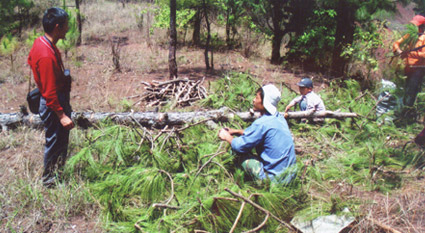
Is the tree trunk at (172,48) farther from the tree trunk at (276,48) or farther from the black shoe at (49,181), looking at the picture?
the black shoe at (49,181)

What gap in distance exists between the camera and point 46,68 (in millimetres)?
2359

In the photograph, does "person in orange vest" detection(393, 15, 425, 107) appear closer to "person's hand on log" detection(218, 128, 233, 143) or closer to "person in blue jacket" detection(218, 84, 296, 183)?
"person in blue jacket" detection(218, 84, 296, 183)

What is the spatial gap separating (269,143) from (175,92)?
334 centimetres

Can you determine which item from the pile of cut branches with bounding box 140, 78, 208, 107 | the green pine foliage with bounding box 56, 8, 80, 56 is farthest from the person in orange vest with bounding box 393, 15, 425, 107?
the green pine foliage with bounding box 56, 8, 80, 56

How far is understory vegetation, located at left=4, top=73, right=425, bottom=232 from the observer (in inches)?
89.0

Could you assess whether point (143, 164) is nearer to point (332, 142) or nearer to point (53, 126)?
point (53, 126)

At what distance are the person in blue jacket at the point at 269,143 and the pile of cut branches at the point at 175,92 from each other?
2.73 m

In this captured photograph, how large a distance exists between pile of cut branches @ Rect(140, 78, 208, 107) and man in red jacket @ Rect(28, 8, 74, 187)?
2.63 m

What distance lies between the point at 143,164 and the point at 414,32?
9.22ft

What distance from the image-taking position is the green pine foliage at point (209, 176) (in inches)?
89.0

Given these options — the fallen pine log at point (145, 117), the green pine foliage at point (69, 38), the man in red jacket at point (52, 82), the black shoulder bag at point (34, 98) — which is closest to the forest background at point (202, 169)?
the fallen pine log at point (145, 117)

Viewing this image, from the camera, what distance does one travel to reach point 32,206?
2.60 meters

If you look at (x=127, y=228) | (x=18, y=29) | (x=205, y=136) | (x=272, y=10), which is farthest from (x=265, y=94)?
(x=18, y=29)

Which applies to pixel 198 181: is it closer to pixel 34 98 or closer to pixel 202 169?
pixel 202 169
